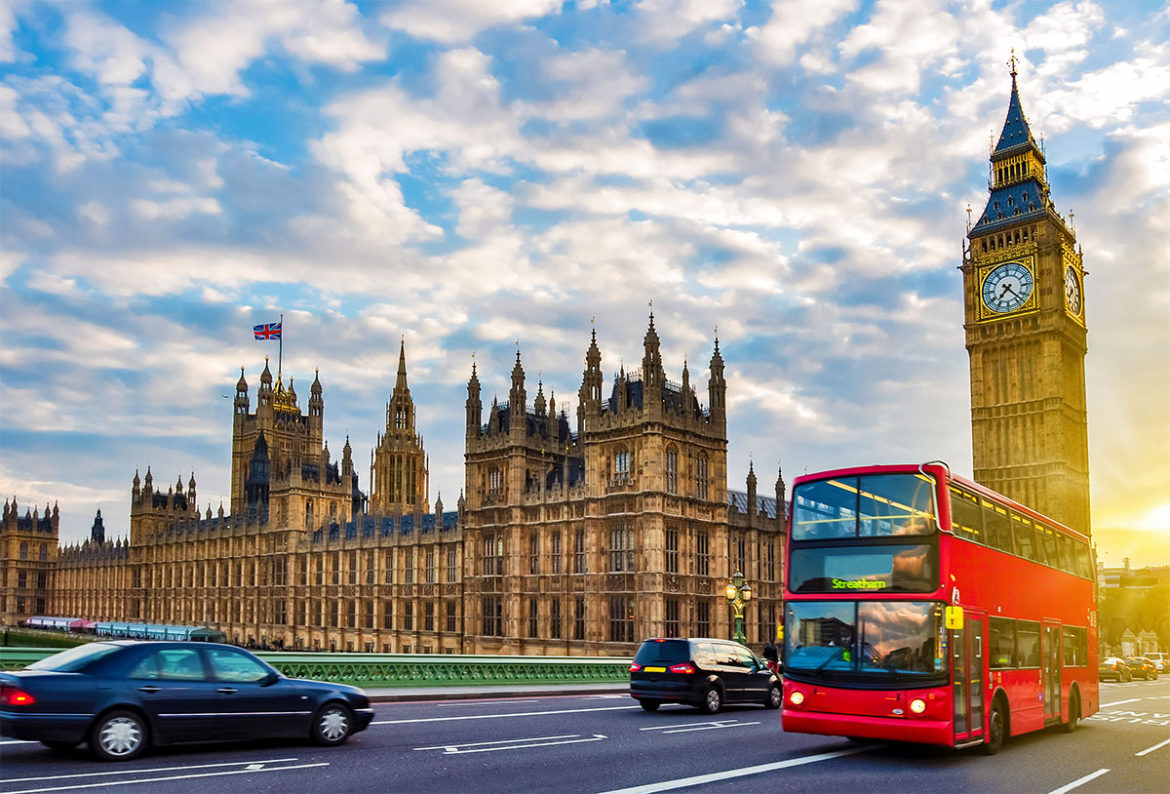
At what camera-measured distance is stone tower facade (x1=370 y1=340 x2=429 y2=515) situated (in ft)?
409

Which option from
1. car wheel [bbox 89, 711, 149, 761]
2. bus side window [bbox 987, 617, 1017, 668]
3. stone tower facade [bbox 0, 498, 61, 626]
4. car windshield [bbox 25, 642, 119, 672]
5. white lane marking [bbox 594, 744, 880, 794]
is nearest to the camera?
white lane marking [bbox 594, 744, 880, 794]

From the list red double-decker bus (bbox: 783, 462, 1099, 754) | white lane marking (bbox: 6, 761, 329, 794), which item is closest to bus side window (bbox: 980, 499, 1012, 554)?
red double-decker bus (bbox: 783, 462, 1099, 754)

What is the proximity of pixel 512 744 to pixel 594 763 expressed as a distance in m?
2.18

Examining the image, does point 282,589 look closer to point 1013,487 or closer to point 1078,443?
point 1013,487

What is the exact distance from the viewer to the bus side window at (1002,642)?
1572 centimetres

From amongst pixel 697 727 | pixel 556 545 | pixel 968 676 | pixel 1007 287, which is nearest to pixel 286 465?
pixel 556 545

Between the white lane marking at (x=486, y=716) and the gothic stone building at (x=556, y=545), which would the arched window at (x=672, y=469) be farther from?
the white lane marking at (x=486, y=716)

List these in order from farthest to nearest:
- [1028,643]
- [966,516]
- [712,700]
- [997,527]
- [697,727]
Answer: [712,700]
[697,727]
[1028,643]
[997,527]
[966,516]

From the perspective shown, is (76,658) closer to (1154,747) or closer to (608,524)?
(1154,747)

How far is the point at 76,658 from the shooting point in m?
13.0

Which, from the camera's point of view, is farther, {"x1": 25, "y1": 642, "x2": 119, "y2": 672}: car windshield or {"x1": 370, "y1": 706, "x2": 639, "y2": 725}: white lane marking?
{"x1": 370, "y1": 706, "x2": 639, "y2": 725}: white lane marking

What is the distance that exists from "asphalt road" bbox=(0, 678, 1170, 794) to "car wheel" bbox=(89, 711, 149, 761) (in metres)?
0.17

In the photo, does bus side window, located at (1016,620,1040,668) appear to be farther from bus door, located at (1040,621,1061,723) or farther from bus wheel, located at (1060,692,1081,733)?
bus wheel, located at (1060,692,1081,733)

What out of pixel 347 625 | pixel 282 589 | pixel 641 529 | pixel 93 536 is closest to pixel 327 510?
pixel 282 589
